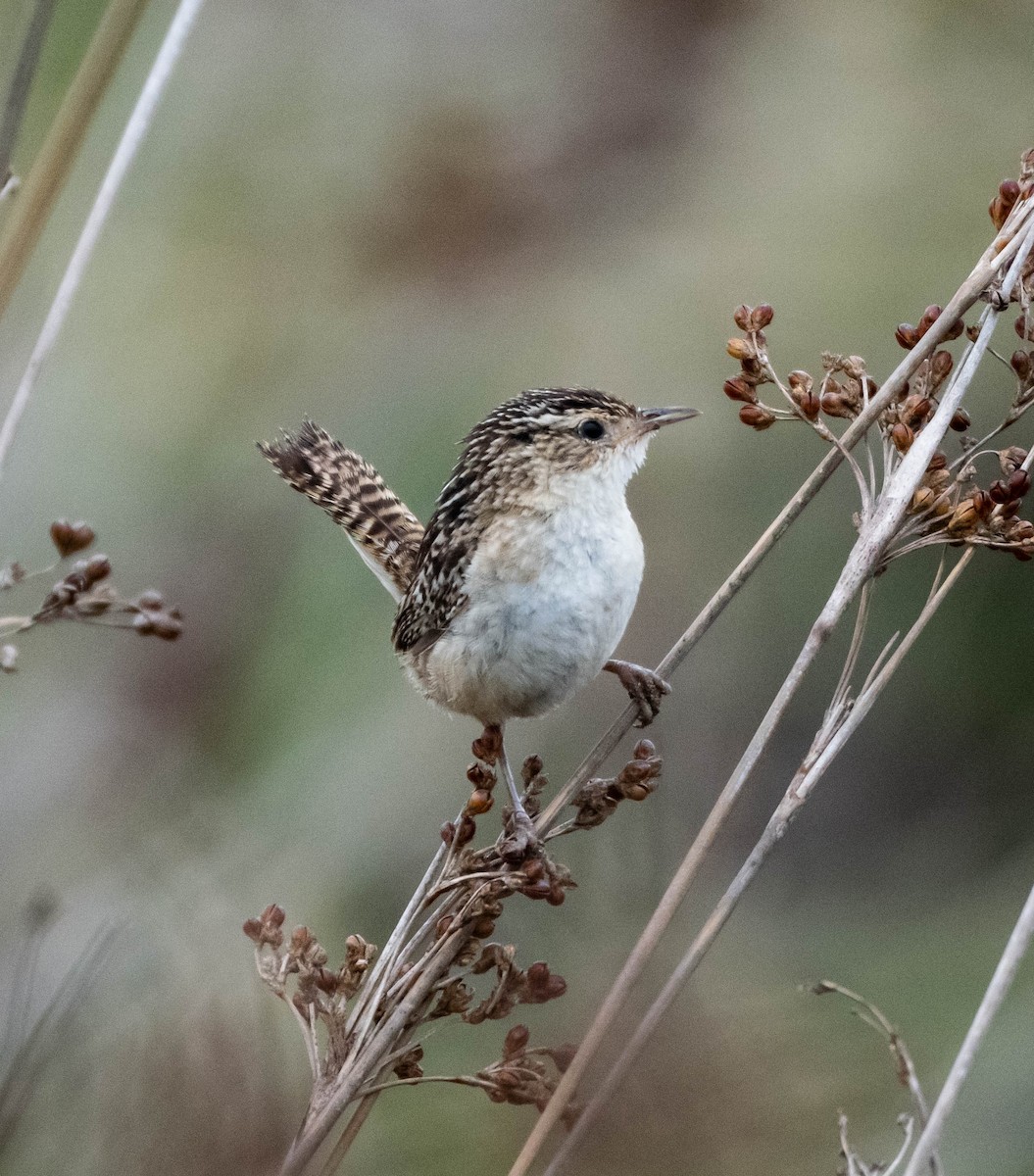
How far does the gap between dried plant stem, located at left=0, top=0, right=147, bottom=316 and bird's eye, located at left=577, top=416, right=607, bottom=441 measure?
4.78 ft

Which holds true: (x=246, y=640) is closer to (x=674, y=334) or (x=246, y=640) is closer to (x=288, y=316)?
(x=288, y=316)

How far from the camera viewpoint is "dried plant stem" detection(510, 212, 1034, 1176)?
6.17 ft

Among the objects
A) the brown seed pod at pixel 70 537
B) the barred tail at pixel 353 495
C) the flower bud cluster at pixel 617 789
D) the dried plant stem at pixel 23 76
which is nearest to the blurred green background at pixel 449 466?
Answer: the flower bud cluster at pixel 617 789

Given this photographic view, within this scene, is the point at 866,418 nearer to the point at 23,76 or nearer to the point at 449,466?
the point at 23,76

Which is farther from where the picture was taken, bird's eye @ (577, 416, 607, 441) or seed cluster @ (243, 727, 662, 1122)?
bird's eye @ (577, 416, 607, 441)

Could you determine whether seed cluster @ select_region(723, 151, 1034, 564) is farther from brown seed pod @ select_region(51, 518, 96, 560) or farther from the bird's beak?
brown seed pod @ select_region(51, 518, 96, 560)

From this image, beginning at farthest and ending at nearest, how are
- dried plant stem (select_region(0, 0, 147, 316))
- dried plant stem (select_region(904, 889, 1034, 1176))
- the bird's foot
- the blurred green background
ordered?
the blurred green background < the bird's foot < dried plant stem (select_region(0, 0, 147, 316)) < dried plant stem (select_region(904, 889, 1034, 1176))

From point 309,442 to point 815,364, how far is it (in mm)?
2055

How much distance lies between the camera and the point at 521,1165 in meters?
1.83

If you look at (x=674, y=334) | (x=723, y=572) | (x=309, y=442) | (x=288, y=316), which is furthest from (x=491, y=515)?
(x=288, y=316)

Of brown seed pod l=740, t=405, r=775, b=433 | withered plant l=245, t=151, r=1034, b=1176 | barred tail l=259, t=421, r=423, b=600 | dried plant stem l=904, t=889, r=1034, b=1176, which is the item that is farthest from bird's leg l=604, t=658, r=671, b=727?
barred tail l=259, t=421, r=423, b=600

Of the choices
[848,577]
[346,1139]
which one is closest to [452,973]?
[346,1139]

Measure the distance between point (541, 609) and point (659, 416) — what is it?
1.68 ft

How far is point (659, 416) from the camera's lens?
3029 millimetres
